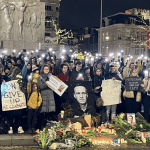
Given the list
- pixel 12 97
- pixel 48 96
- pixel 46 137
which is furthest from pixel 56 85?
pixel 46 137

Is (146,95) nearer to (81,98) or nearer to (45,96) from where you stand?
(81,98)

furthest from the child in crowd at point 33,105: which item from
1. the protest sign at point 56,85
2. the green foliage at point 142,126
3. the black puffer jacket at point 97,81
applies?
the green foliage at point 142,126

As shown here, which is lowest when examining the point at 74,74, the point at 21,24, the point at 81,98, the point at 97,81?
the point at 81,98

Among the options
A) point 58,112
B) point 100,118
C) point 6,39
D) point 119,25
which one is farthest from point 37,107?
point 119,25

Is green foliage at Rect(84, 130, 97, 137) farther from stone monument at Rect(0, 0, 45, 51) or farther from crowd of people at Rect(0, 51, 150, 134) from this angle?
stone monument at Rect(0, 0, 45, 51)

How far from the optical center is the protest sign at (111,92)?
12.9 m

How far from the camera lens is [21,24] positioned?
38.5 meters

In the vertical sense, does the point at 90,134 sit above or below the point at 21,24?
below

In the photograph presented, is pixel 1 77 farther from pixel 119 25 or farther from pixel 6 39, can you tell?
pixel 119 25

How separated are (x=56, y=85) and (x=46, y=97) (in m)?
0.49

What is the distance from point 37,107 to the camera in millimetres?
11531

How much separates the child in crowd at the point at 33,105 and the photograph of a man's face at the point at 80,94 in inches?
53.8

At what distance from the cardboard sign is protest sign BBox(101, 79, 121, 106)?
25cm

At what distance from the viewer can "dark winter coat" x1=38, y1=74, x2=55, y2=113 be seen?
38.6 ft
